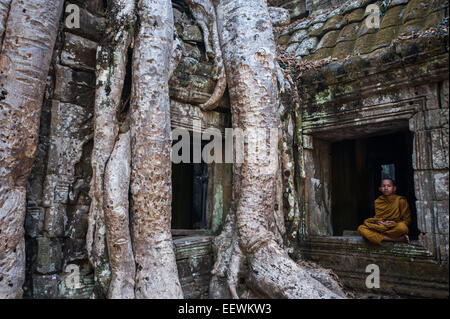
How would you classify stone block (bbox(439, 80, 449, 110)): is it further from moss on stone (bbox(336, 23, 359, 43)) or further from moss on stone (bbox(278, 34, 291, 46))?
moss on stone (bbox(278, 34, 291, 46))

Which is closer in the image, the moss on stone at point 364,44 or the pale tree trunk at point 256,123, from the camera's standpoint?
the pale tree trunk at point 256,123

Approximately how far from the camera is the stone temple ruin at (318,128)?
114 inches

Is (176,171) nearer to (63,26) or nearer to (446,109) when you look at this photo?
(63,26)

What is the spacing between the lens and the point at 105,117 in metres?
2.93

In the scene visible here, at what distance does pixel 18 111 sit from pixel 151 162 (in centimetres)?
105

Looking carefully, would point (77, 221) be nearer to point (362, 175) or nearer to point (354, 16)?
point (354, 16)

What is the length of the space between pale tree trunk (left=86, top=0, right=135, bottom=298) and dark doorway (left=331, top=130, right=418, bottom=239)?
4.05 meters

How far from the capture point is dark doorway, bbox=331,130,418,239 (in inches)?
237

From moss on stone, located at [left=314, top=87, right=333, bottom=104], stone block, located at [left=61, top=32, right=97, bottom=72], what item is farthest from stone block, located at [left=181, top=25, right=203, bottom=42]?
moss on stone, located at [left=314, top=87, right=333, bottom=104]

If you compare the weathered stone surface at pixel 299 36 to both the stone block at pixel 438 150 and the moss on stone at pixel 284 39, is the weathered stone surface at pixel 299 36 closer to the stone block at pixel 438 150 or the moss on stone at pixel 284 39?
the moss on stone at pixel 284 39

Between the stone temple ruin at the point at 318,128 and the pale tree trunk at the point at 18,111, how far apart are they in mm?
257

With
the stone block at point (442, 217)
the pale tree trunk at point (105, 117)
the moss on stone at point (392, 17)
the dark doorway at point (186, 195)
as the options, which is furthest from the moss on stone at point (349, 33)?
the dark doorway at point (186, 195)

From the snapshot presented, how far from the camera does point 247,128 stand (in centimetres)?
344

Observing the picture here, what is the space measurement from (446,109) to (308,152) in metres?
1.51
